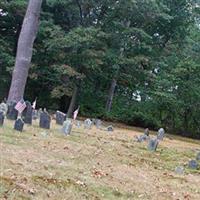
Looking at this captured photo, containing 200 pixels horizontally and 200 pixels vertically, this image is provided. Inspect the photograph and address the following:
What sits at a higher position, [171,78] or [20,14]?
[20,14]

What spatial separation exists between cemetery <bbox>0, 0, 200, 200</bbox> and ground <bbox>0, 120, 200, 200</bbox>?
0.36 ft

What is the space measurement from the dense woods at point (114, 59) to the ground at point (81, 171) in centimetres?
1260

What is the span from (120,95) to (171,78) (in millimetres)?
6307

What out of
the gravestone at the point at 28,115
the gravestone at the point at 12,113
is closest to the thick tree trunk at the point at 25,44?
the gravestone at the point at 12,113

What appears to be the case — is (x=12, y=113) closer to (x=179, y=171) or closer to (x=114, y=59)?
(x=179, y=171)

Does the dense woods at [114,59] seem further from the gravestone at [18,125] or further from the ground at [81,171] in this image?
the ground at [81,171]

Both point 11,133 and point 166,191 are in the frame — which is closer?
point 166,191

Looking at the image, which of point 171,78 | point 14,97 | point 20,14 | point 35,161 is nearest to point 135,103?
point 171,78

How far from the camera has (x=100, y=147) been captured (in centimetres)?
1149

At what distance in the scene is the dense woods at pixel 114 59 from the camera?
→ 24.4 m

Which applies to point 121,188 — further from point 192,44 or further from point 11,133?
point 192,44

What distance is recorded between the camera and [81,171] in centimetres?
796

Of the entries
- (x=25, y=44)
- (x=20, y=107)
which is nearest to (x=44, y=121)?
(x=20, y=107)

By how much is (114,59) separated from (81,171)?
676 inches
